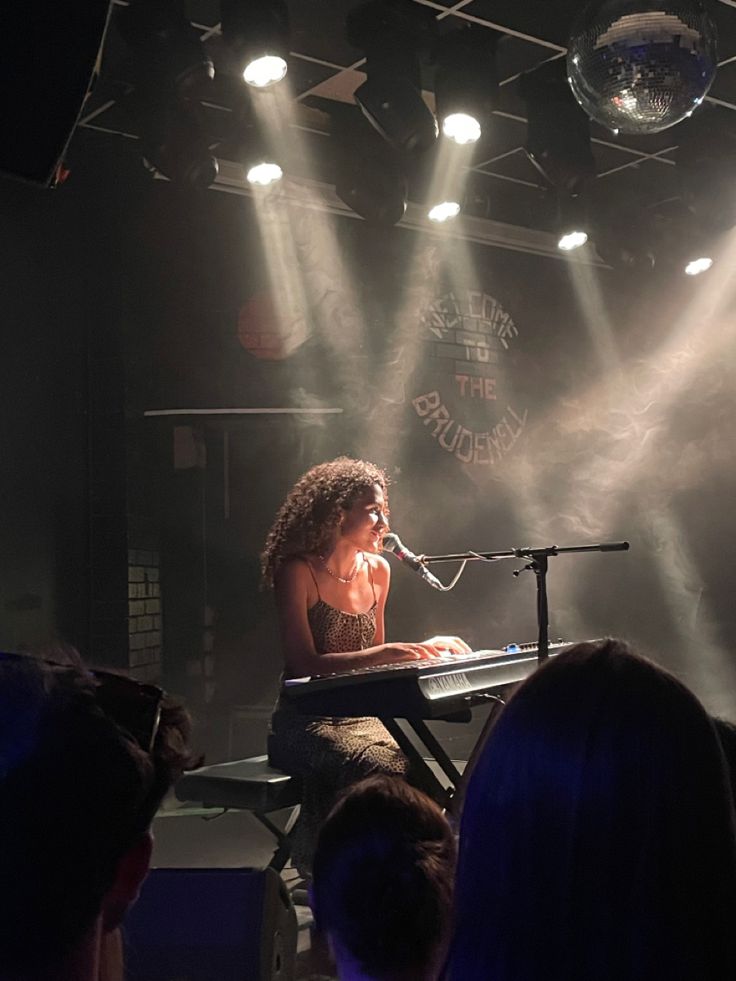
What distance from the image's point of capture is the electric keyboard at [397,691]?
11.3 ft

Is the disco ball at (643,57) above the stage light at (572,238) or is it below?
below

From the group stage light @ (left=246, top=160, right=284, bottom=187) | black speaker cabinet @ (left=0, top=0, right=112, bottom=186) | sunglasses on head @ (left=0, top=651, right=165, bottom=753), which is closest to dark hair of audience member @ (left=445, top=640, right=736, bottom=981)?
sunglasses on head @ (left=0, top=651, right=165, bottom=753)

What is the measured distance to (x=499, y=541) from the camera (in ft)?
25.1

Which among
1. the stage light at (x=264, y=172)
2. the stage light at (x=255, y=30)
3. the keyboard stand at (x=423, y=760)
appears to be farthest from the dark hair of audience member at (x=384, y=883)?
the stage light at (x=264, y=172)

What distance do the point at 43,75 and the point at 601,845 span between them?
2044 mm

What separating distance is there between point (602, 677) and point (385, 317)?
6.24 metres

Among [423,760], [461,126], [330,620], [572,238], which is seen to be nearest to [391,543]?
[330,620]

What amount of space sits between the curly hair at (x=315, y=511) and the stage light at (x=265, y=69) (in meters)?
1.68

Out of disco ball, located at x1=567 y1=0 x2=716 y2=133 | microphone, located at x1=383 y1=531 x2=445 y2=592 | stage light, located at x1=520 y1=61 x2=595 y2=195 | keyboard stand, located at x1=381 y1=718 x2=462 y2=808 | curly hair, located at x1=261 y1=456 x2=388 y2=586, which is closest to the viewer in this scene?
disco ball, located at x1=567 y1=0 x2=716 y2=133

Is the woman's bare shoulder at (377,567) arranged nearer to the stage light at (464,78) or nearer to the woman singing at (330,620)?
the woman singing at (330,620)

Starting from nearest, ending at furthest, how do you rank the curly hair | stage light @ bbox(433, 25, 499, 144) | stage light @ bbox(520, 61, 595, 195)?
the curly hair, stage light @ bbox(433, 25, 499, 144), stage light @ bbox(520, 61, 595, 195)

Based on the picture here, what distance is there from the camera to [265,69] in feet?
14.1

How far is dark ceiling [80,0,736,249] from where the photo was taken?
4848mm

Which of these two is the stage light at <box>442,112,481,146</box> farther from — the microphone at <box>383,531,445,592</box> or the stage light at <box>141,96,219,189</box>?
the microphone at <box>383,531,445,592</box>
